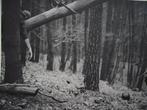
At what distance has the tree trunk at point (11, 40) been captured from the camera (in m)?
2.42

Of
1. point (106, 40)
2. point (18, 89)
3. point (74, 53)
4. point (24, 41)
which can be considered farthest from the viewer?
point (106, 40)

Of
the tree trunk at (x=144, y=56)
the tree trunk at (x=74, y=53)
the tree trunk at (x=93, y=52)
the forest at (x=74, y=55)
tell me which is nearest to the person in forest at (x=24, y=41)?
the forest at (x=74, y=55)

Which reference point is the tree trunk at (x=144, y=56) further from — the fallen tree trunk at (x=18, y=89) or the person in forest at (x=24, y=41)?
the person in forest at (x=24, y=41)

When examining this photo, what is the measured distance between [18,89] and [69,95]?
676mm

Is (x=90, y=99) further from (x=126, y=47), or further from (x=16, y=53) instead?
(x=16, y=53)

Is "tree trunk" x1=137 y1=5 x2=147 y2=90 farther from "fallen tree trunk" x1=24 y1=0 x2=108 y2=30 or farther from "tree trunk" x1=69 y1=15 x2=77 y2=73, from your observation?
"tree trunk" x1=69 y1=15 x2=77 y2=73

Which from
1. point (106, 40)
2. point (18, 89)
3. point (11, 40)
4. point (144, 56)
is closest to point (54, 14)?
point (11, 40)

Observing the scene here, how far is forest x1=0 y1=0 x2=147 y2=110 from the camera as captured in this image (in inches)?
96.2

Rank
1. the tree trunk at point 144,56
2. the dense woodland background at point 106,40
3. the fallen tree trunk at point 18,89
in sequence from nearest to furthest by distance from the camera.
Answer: the fallen tree trunk at point 18,89
the dense woodland background at point 106,40
the tree trunk at point 144,56

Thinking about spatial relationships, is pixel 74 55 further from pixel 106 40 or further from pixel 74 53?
pixel 106 40

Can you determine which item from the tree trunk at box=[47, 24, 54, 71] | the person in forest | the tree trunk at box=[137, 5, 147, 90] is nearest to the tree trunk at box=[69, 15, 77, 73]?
the tree trunk at box=[47, 24, 54, 71]

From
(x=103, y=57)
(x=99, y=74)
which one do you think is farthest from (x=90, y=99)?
(x=103, y=57)

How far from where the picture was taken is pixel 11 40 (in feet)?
8.00

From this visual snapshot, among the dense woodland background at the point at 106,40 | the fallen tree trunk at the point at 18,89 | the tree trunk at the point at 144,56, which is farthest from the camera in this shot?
the tree trunk at the point at 144,56
